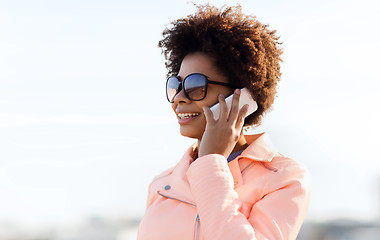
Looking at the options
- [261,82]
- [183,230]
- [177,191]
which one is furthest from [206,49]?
[183,230]

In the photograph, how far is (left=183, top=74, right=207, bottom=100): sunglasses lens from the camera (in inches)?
152

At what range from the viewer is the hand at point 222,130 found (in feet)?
11.5

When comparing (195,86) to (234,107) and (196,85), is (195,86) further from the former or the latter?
(234,107)

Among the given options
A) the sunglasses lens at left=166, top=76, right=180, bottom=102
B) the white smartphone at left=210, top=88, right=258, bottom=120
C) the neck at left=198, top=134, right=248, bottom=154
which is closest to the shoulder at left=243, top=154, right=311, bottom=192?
the neck at left=198, top=134, right=248, bottom=154

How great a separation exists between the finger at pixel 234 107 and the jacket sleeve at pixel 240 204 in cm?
34

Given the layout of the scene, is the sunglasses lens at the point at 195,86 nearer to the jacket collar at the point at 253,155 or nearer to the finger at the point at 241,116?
the finger at the point at 241,116

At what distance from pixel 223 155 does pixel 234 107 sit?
373mm

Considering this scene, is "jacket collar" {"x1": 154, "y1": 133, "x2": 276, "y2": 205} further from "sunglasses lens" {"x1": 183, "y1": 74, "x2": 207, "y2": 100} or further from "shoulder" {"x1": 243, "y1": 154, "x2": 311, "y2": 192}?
"sunglasses lens" {"x1": 183, "y1": 74, "x2": 207, "y2": 100}

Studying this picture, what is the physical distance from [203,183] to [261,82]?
1.01 m

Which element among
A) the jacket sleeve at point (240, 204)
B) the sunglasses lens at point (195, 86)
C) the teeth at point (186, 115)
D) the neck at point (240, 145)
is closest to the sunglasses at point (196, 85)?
the sunglasses lens at point (195, 86)

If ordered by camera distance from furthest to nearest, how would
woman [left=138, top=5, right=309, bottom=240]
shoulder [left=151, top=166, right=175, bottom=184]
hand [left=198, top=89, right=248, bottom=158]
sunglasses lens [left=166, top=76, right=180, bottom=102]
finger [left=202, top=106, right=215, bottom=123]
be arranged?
shoulder [left=151, top=166, right=175, bottom=184] → sunglasses lens [left=166, top=76, right=180, bottom=102] → finger [left=202, top=106, right=215, bottom=123] → hand [left=198, top=89, right=248, bottom=158] → woman [left=138, top=5, right=309, bottom=240]

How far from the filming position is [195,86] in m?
3.88

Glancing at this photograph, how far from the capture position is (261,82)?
13.1 ft

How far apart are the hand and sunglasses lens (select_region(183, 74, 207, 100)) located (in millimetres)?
183
